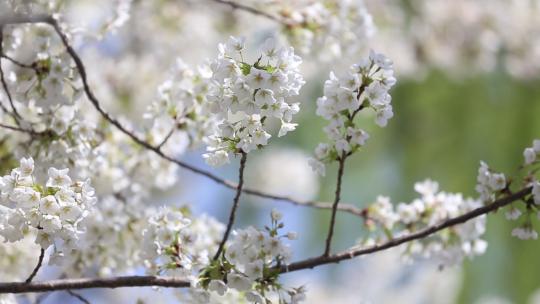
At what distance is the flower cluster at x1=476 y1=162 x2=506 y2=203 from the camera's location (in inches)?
81.4

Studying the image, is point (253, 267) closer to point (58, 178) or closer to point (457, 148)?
point (58, 178)

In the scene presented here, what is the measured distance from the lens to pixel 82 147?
2430mm

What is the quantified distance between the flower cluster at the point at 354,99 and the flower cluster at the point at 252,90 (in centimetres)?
14

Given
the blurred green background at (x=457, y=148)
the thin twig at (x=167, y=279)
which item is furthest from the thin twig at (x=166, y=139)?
the blurred green background at (x=457, y=148)

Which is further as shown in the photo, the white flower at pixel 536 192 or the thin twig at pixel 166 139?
the thin twig at pixel 166 139

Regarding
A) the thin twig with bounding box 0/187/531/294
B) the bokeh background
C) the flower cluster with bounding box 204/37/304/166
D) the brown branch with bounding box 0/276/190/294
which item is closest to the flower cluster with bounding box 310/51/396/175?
the flower cluster with bounding box 204/37/304/166

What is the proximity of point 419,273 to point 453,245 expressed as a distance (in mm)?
4267

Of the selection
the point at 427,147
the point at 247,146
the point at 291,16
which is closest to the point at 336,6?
the point at 291,16

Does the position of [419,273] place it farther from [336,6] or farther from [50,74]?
[50,74]

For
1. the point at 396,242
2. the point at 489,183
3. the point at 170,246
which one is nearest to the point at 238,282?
the point at 170,246

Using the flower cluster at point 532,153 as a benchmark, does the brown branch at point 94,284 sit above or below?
below

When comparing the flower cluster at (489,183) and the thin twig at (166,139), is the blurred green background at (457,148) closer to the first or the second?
the thin twig at (166,139)

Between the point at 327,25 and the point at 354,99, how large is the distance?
3.76 ft

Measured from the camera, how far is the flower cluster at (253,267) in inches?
73.7
